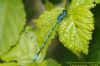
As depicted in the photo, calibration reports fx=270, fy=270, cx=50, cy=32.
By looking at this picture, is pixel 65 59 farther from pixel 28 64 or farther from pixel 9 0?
pixel 9 0

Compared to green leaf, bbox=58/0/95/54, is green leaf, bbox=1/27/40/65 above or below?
below

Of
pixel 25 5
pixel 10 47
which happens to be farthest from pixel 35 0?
pixel 10 47

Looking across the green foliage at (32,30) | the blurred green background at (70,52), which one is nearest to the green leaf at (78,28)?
the green foliage at (32,30)

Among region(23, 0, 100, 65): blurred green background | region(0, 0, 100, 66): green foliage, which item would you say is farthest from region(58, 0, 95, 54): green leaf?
region(23, 0, 100, 65): blurred green background

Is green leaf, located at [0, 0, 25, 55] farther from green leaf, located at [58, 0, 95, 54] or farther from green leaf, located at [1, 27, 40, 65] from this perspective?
green leaf, located at [58, 0, 95, 54]

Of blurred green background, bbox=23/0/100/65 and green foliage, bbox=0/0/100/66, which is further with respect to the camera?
blurred green background, bbox=23/0/100/65

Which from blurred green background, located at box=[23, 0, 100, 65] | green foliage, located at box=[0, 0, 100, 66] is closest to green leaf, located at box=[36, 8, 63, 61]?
green foliage, located at box=[0, 0, 100, 66]

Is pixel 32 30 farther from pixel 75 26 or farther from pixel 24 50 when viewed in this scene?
pixel 75 26

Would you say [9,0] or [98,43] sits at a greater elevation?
[9,0]
